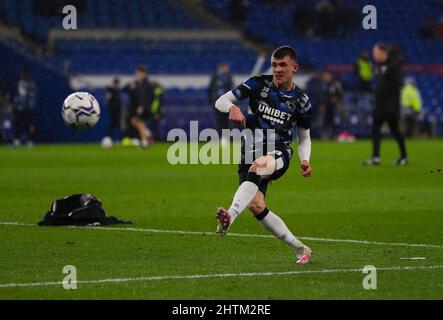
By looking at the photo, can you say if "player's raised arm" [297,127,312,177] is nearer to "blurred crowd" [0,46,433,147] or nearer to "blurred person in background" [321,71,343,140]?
"blurred crowd" [0,46,433,147]

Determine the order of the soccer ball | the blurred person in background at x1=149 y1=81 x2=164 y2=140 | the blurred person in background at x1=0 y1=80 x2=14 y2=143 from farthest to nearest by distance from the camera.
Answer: the blurred person in background at x1=0 y1=80 x2=14 y2=143 < the blurred person in background at x1=149 y1=81 x2=164 y2=140 < the soccer ball

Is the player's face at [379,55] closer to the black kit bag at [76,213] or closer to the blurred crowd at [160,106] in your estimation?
the blurred crowd at [160,106]

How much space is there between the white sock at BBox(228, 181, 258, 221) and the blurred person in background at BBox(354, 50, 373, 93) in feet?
91.7

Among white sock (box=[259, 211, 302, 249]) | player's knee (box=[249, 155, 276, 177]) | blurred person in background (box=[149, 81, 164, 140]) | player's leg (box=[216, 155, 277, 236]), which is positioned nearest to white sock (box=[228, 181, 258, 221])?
player's leg (box=[216, 155, 277, 236])

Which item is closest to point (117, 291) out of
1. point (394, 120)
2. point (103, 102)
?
point (394, 120)

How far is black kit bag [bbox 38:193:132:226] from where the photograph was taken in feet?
42.9

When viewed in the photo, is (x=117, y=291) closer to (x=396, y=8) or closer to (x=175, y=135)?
(x=175, y=135)

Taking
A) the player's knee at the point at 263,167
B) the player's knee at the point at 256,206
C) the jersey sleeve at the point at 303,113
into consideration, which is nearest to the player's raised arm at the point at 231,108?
the player's knee at the point at 263,167

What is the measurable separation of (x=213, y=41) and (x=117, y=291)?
32442mm

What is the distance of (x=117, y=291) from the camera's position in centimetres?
844

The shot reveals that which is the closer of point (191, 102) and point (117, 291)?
point (117, 291)
